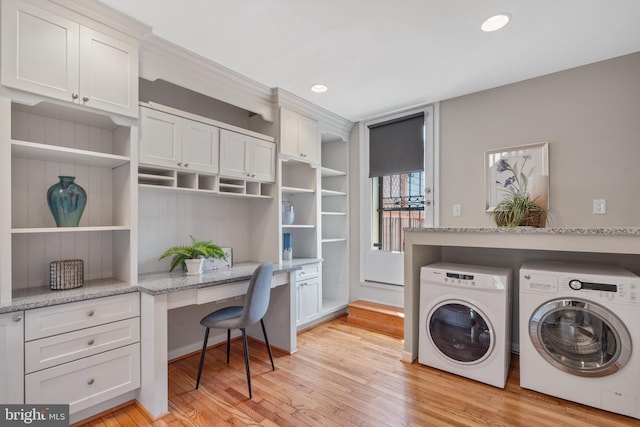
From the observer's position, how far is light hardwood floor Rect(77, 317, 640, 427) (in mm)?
1871

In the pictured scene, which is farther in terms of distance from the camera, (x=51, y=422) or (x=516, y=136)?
(x=516, y=136)

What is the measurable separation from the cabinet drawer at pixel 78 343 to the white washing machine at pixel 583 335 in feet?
8.55

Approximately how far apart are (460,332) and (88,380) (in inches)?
97.4

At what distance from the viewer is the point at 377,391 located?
2180 mm

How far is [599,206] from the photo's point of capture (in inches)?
95.5

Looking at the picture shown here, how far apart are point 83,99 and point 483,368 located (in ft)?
10.4

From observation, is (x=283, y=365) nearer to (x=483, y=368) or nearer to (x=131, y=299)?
(x=131, y=299)

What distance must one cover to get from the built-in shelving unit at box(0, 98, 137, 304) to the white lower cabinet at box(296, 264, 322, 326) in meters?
1.57

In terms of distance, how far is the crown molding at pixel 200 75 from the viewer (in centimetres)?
216

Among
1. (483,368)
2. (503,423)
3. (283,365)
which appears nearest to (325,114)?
(283,365)

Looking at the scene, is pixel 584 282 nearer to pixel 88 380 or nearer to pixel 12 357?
pixel 88 380

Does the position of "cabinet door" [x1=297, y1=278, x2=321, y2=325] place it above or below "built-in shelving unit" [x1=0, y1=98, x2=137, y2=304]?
below

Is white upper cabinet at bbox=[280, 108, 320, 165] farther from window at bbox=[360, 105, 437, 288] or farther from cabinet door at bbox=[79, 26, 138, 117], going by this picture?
cabinet door at bbox=[79, 26, 138, 117]

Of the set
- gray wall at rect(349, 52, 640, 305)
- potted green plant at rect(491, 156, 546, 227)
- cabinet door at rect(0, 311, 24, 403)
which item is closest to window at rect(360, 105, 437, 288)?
gray wall at rect(349, 52, 640, 305)
